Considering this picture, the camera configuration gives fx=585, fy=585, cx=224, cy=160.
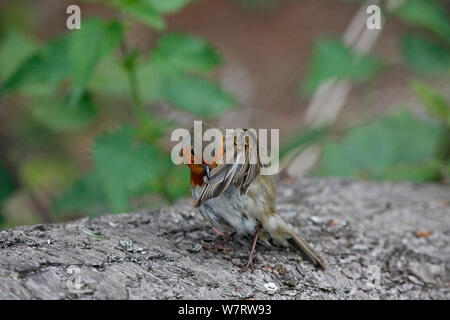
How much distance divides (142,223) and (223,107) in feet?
3.64

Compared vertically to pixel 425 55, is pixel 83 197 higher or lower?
lower

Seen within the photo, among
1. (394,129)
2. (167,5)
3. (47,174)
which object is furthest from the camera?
(47,174)

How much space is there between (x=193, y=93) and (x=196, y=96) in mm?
32

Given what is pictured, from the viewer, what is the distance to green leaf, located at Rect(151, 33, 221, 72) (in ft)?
13.3

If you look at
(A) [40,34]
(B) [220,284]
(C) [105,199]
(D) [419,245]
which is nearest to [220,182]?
(B) [220,284]

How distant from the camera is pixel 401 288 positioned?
3143 millimetres

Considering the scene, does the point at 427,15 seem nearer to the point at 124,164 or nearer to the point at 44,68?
the point at 124,164

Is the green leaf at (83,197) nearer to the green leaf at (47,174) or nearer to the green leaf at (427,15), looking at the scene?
the green leaf at (47,174)

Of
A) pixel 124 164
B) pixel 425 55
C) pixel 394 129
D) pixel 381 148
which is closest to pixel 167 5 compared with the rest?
pixel 124 164

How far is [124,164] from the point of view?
3736 mm

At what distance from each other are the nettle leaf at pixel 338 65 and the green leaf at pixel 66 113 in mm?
1931

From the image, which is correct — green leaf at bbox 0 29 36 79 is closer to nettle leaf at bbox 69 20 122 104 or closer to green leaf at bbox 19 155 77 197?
nettle leaf at bbox 69 20 122 104

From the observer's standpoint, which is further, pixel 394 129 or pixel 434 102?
pixel 394 129

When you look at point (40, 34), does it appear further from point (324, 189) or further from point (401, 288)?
point (401, 288)
